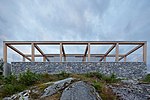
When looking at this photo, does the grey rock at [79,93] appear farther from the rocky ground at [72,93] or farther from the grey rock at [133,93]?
the grey rock at [133,93]

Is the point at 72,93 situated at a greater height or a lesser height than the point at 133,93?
greater

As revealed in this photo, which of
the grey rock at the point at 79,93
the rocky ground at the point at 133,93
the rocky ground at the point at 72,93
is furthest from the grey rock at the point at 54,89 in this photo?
the rocky ground at the point at 133,93

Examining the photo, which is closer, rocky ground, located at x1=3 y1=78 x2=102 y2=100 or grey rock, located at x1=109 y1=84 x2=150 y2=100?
rocky ground, located at x1=3 y1=78 x2=102 y2=100

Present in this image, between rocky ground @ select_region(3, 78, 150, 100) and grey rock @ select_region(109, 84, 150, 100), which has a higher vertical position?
rocky ground @ select_region(3, 78, 150, 100)

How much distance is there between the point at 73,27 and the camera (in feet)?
35.1

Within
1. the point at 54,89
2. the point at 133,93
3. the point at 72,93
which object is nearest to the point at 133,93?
the point at 133,93

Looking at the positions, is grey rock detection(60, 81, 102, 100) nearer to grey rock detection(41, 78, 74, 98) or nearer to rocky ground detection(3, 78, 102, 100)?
rocky ground detection(3, 78, 102, 100)

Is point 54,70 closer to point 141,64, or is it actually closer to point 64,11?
point 64,11

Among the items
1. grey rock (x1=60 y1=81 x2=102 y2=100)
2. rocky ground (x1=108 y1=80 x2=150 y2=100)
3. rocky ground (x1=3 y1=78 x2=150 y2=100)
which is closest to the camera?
grey rock (x1=60 y1=81 x2=102 y2=100)

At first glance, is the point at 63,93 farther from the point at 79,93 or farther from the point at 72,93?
the point at 79,93

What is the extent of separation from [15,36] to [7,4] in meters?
3.44

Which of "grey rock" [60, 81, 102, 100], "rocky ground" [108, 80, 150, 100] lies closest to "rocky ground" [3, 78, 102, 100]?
"grey rock" [60, 81, 102, 100]

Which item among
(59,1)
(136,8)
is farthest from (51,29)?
(136,8)

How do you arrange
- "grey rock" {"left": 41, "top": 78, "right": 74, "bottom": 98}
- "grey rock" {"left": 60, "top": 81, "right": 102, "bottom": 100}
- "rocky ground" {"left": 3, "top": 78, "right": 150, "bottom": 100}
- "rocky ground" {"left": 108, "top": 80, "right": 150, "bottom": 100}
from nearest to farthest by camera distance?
"grey rock" {"left": 60, "top": 81, "right": 102, "bottom": 100} < "rocky ground" {"left": 3, "top": 78, "right": 150, "bottom": 100} < "grey rock" {"left": 41, "top": 78, "right": 74, "bottom": 98} < "rocky ground" {"left": 108, "top": 80, "right": 150, "bottom": 100}
